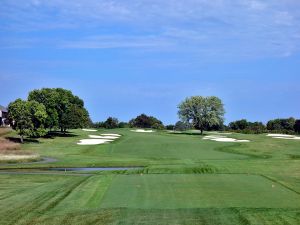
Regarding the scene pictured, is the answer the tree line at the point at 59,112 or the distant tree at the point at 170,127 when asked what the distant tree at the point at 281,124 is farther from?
the tree line at the point at 59,112

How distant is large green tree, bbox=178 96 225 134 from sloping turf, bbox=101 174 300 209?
74.3 meters

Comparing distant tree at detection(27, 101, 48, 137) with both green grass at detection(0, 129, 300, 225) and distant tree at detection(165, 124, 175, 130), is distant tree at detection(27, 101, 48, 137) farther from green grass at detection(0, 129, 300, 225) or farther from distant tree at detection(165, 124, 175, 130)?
distant tree at detection(165, 124, 175, 130)

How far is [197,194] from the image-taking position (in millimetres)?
21391

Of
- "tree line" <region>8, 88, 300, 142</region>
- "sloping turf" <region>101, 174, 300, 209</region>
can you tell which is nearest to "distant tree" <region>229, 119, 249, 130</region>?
"tree line" <region>8, 88, 300, 142</region>

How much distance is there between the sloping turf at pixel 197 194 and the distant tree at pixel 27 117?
4527cm

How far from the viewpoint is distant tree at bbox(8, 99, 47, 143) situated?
2788 inches

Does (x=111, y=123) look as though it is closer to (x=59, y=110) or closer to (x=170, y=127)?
(x=170, y=127)

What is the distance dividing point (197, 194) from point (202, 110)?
82.0 metres

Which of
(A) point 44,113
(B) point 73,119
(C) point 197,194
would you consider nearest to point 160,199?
(C) point 197,194

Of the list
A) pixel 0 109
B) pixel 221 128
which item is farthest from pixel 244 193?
pixel 221 128

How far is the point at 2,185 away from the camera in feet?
89.5

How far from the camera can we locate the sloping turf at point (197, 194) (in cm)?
1872

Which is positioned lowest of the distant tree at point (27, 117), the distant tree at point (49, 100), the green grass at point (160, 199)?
the green grass at point (160, 199)

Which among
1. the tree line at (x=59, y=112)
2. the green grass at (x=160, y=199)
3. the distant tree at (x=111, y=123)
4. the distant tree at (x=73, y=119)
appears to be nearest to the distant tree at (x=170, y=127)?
the distant tree at (x=111, y=123)
